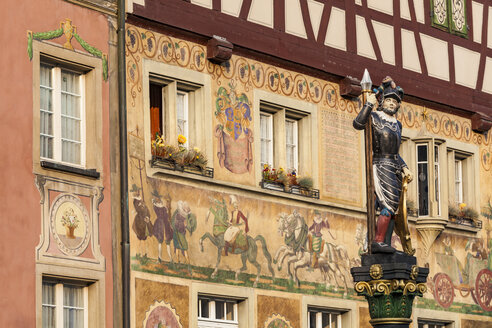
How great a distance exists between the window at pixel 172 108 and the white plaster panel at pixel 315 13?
3.21 meters

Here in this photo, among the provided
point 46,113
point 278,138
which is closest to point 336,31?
point 278,138

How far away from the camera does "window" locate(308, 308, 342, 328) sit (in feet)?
88.5

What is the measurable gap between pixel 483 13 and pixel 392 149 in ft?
45.1

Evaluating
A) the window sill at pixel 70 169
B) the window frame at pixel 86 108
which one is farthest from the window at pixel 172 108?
the window sill at pixel 70 169

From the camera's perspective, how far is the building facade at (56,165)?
21.4 meters

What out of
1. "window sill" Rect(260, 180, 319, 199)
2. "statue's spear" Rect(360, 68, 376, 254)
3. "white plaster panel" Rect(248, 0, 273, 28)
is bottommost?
"statue's spear" Rect(360, 68, 376, 254)

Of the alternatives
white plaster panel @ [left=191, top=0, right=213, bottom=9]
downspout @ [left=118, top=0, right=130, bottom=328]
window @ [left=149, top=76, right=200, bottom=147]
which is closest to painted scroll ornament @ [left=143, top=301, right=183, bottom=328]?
downspout @ [left=118, top=0, right=130, bottom=328]

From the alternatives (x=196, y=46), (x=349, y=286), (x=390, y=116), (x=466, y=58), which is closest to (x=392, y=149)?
(x=390, y=116)

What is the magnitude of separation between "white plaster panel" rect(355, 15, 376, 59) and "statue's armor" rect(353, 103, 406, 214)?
9.72m

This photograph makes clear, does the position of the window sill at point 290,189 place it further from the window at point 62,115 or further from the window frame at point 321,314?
the window at point 62,115

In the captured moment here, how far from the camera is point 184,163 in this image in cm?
2452

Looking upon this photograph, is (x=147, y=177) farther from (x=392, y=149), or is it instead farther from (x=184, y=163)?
(x=392, y=149)

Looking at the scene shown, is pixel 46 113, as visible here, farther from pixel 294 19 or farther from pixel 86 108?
pixel 294 19

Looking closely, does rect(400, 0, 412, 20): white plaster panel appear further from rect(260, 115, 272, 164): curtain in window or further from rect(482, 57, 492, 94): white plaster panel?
rect(260, 115, 272, 164): curtain in window
